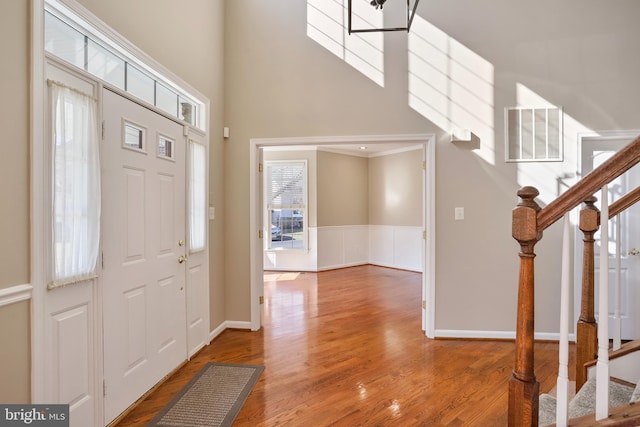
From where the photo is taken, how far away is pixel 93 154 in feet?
6.48

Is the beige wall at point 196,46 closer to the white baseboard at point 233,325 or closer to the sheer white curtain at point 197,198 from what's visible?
the white baseboard at point 233,325

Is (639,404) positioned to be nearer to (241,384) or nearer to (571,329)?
(241,384)

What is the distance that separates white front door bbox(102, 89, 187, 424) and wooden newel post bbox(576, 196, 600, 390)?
2.75 metres

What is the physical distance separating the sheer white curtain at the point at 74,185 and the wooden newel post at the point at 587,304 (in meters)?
2.72

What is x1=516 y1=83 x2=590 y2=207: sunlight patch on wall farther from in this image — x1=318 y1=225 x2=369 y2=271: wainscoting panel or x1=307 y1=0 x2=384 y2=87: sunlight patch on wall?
x1=318 y1=225 x2=369 y2=271: wainscoting panel

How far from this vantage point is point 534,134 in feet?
11.5

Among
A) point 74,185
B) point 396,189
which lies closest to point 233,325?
point 74,185

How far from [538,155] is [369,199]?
4.93 m

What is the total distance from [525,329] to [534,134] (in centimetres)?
297

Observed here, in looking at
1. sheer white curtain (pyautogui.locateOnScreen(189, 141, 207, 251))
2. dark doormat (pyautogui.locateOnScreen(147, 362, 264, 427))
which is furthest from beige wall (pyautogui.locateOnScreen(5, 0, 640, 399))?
dark doormat (pyautogui.locateOnScreen(147, 362, 264, 427))

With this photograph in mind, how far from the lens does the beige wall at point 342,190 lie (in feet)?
24.5

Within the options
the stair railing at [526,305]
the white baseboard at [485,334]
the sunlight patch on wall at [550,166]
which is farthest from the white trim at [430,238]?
the stair railing at [526,305]

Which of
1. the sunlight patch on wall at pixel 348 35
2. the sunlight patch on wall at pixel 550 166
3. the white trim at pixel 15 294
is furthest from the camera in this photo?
the sunlight patch on wall at pixel 348 35

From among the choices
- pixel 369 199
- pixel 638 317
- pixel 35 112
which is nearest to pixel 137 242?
pixel 35 112
